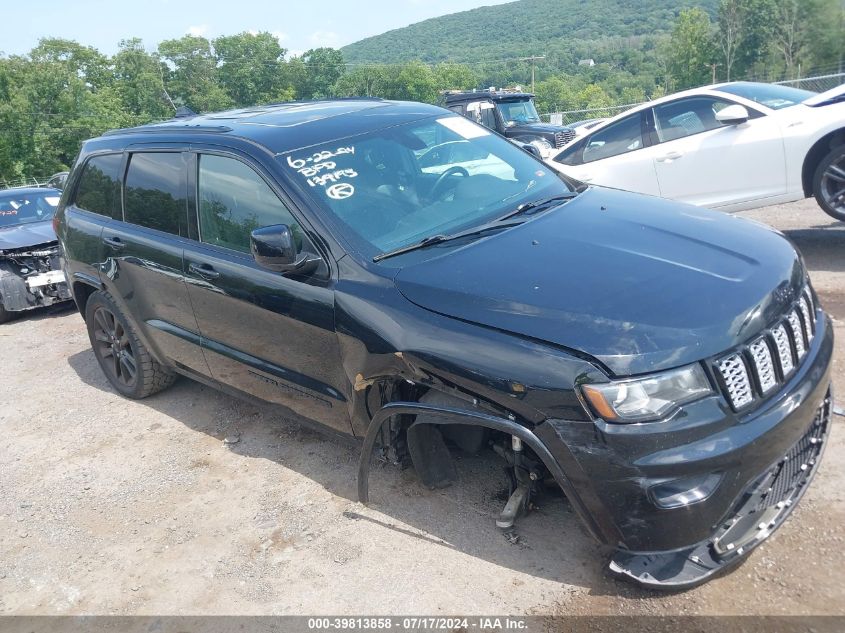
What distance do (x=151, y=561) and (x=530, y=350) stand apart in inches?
84.8

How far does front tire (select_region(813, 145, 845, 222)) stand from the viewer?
6.26 m

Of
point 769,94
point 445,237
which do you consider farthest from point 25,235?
point 769,94

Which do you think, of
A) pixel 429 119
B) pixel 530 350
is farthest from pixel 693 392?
pixel 429 119

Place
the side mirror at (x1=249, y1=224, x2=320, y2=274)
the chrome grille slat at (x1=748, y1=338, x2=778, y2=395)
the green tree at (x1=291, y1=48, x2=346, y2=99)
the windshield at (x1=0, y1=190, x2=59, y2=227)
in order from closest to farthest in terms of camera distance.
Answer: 1. the chrome grille slat at (x1=748, y1=338, x2=778, y2=395)
2. the side mirror at (x1=249, y1=224, x2=320, y2=274)
3. the windshield at (x1=0, y1=190, x2=59, y2=227)
4. the green tree at (x1=291, y1=48, x2=346, y2=99)

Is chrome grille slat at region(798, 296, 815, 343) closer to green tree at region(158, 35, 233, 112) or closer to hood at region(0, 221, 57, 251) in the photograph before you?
hood at region(0, 221, 57, 251)

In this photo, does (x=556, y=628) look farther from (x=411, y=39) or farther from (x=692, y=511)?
(x=411, y=39)

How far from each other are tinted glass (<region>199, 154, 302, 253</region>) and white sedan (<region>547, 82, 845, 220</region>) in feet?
11.7

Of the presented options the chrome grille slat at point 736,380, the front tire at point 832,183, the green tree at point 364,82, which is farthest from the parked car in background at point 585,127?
the green tree at point 364,82

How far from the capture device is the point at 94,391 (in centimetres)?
577

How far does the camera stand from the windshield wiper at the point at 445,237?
326cm

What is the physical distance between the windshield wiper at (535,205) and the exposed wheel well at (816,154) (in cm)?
366

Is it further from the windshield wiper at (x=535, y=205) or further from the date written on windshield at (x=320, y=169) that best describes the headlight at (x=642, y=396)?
the date written on windshield at (x=320, y=169)

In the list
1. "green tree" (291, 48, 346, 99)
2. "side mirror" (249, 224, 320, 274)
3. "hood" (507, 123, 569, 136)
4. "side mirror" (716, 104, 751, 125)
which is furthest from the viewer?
"green tree" (291, 48, 346, 99)

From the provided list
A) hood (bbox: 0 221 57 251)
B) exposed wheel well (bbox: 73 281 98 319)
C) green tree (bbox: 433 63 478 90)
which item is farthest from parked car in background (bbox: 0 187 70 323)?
green tree (bbox: 433 63 478 90)
